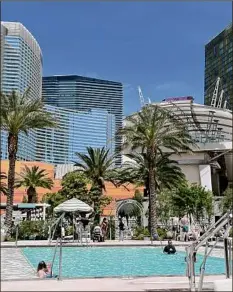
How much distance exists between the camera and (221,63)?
293 ft

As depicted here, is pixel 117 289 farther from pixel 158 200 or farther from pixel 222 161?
pixel 222 161

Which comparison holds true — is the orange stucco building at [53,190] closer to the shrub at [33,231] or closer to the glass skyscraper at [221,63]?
the glass skyscraper at [221,63]

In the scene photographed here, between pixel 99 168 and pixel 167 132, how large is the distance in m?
16.4

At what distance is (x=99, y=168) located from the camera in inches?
1940

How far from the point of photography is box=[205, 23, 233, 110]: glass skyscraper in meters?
77.6

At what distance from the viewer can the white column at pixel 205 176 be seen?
2491 inches

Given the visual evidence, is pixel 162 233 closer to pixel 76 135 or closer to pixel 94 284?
pixel 94 284

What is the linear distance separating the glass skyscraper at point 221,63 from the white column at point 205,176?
62.1ft

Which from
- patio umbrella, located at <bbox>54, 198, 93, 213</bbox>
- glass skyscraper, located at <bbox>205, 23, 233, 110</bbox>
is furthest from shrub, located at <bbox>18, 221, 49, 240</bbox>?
glass skyscraper, located at <bbox>205, 23, 233, 110</bbox>

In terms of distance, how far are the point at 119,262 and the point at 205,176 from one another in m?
46.4

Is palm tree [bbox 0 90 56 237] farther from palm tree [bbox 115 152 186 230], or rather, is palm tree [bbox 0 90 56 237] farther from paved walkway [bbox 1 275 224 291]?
paved walkway [bbox 1 275 224 291]

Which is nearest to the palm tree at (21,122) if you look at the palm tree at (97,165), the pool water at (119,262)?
the pool water at (119,262)

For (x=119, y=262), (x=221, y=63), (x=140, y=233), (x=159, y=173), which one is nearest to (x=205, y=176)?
(x=159, y=173)

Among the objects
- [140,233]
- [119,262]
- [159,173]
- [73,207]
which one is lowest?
[119,262]
